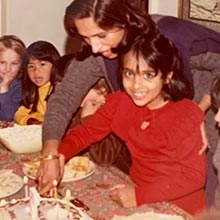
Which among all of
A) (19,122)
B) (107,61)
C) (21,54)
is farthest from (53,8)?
(107,61)

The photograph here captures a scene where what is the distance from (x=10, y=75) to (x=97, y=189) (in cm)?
132

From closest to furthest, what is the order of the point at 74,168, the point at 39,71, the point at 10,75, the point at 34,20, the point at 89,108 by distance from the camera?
the point at 74,168
the point at 89,108
the point at 39,71
the point at 10,75
the point at 34,20

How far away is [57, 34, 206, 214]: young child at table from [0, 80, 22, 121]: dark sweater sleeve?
1.00 metres

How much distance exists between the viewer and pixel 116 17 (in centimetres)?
203

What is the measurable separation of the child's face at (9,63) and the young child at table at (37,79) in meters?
0.08

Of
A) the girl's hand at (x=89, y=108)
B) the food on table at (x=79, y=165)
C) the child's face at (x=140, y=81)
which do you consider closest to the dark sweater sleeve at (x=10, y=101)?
the girl's hand at (x=89, y=108)

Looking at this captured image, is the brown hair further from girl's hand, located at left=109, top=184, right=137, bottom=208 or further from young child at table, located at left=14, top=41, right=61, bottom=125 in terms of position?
girl's hand, located at left=109, top=184, right=137, bottom=208

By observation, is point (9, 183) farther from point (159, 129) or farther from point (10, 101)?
point (10, 101)

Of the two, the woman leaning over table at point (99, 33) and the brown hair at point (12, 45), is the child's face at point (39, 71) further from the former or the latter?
the woman leaning over table at point (99, 33)

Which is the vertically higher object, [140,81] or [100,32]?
[100,32]

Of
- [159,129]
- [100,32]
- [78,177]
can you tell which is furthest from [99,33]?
[78,177]

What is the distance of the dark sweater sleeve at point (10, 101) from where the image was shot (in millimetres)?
3061

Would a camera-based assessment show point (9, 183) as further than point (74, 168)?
No

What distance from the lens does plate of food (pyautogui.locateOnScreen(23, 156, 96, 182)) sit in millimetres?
A: 2086
